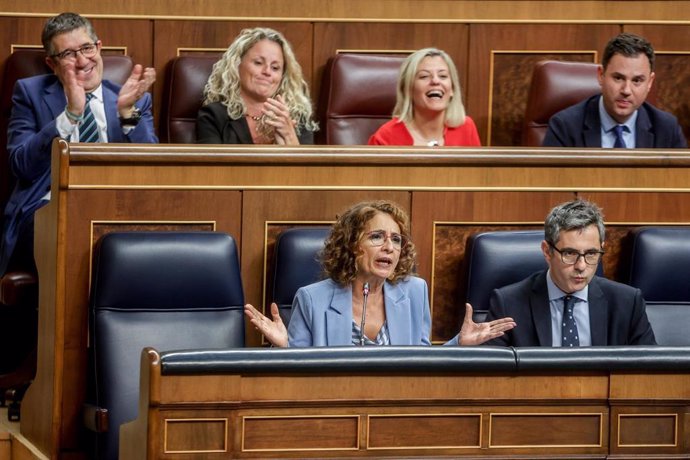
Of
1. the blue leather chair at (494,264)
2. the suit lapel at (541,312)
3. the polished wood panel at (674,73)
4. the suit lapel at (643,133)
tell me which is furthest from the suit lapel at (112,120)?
the polished wood panel at (674,73)

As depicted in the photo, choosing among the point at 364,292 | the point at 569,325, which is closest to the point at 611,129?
the point at 569,325

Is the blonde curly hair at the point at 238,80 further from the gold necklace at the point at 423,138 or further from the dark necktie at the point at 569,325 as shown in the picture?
the dark necktie at the point at 569,325

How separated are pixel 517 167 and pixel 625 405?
0.51 m

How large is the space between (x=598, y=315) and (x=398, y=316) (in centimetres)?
23

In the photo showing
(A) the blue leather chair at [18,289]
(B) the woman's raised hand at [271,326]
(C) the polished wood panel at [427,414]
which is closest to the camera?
(C) the polished wood panel at [427,414]

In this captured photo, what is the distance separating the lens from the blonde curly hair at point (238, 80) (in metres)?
1.94

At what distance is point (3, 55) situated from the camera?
2.06m

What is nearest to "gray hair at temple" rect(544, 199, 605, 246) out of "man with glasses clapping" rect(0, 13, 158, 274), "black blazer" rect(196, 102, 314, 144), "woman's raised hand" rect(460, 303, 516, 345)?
"woman's raised hand" rect(460, 303, 516, 345)

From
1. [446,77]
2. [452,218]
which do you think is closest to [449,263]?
[452,218]

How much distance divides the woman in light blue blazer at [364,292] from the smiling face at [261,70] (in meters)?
0.43

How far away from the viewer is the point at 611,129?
6.41 ft

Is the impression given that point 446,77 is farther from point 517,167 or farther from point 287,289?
point 287,289

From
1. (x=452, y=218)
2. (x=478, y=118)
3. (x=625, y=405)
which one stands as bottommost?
(x=625, y=405)

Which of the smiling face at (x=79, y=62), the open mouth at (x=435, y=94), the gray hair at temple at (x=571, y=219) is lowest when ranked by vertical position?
the gray hair at temple at (x=571, y=219)
